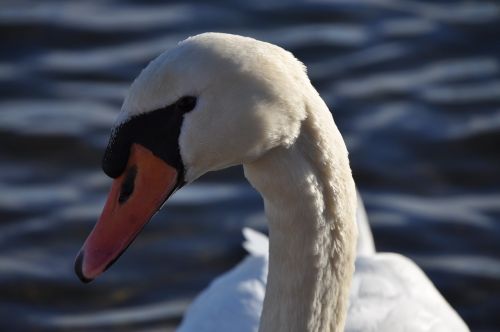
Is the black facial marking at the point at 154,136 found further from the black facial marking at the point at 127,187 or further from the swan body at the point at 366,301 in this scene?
the swan body at the point at 366,301

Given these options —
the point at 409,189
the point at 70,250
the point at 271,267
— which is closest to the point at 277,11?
the point at 409,189

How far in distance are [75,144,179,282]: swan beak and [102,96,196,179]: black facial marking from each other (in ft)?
0.07

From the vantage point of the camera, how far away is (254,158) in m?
3.25

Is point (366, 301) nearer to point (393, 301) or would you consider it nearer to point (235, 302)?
point (393, 301)

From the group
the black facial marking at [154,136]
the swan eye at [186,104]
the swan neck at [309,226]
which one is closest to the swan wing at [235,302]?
the swan neck at [309,226]

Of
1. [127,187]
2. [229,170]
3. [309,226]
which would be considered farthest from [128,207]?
[229,170]

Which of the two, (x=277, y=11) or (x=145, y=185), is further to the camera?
(x=277, y=11)

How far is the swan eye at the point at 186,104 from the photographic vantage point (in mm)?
3107

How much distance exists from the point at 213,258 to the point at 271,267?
3.17 metres

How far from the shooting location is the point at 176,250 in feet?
22.1

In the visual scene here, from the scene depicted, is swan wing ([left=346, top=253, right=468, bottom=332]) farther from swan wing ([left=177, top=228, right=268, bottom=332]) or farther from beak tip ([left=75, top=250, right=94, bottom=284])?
beak tip ([left=75, top=250, right=94, bottom=284])

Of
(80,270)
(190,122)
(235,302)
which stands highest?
(190,122)

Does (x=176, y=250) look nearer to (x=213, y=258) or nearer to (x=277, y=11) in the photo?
(x=213, y=258)

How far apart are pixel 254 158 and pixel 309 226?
1.05ft
